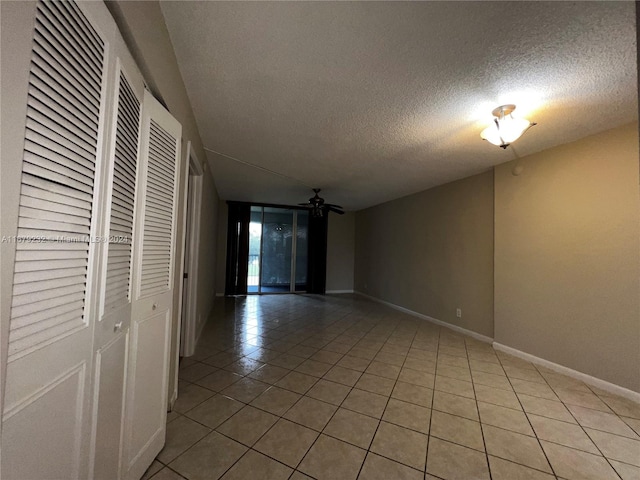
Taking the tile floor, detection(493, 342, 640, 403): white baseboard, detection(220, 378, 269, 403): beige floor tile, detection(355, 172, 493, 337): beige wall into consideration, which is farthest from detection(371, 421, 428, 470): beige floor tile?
detection(355, 172, 493, 337): beige wall

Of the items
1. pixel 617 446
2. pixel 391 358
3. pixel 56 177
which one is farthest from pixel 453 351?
pixel 56 177

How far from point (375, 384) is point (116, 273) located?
2298 millimetres

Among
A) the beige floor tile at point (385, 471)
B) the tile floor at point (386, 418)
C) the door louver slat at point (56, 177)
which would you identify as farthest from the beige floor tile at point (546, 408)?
the door louver slat at point (56, 177)

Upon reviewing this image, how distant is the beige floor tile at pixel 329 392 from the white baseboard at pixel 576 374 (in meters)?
2.33

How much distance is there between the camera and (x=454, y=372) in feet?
8.77

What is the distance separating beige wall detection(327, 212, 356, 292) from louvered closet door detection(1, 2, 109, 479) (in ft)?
22.6

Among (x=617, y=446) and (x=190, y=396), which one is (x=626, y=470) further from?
(x=190, y=396)

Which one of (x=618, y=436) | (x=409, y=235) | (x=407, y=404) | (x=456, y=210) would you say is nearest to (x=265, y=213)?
(x=409, y=235)

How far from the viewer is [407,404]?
2.09m

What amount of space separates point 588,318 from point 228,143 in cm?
426

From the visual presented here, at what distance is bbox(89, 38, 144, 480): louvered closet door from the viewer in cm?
94

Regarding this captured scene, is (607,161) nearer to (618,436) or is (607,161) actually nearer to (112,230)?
(618,436)

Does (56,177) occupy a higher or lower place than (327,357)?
higher

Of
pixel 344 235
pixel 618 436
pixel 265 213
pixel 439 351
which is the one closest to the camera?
pixel 618 436
